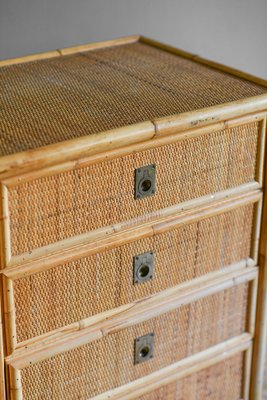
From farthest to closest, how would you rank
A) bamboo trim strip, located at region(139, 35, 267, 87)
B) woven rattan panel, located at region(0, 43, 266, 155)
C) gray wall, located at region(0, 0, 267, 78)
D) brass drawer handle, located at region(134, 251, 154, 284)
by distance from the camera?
gray wall, located at region(0, 0, 267, 78)
bamboo trim strip, located at region(139, 35, 267, 87)
brass drawer handle, located at region(134, 251, 154, 284)
woven rattan panel, located at region(0, 43, 266, 155)

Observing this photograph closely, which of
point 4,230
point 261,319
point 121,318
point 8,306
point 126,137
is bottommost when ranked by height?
point 261,319

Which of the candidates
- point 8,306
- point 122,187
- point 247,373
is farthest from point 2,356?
point 247,373

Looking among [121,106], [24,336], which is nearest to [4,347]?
[24,336]

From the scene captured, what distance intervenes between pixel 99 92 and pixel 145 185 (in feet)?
Result: 0.67

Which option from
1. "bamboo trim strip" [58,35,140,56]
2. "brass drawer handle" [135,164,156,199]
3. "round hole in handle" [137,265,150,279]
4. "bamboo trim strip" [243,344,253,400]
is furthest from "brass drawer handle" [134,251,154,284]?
"bamboo trim strip" [58,35,140,56]

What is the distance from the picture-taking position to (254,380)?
5.30 ft

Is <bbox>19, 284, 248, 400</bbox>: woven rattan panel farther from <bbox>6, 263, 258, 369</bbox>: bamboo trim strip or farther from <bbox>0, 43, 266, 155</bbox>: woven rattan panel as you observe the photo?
<bbox>0, 43, 266, 155</bbox>: woven rattan panel

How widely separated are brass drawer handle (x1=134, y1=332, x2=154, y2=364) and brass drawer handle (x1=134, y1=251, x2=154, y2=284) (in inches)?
4.8

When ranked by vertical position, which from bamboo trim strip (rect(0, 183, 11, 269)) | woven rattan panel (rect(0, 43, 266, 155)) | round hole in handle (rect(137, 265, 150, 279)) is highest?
woven rattan panel (rect(0, 43, 266, 155))

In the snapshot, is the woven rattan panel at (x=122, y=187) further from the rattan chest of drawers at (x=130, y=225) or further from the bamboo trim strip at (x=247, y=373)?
the bamboo trim strip at (x=247, y=373)

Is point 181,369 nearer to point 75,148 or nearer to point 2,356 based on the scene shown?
point 2,356

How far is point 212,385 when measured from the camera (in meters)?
1.58

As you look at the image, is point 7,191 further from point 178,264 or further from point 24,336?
point 178,264

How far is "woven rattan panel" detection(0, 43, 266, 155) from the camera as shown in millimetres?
1218
